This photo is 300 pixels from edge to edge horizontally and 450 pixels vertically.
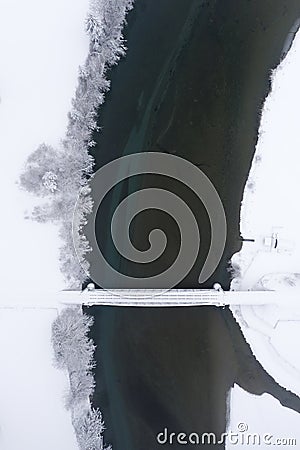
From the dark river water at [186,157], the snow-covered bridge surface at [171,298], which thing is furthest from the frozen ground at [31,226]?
the dark river water at [186,157]

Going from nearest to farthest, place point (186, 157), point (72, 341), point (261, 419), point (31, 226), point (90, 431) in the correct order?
point (31, 226)
point (72, 341)
point (90, 431)
point (186, 157)
point (261, 419)

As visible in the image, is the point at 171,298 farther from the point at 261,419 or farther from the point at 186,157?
the point at 261,419

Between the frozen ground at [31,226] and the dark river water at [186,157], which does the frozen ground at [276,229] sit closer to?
the dark river water at [186,157]

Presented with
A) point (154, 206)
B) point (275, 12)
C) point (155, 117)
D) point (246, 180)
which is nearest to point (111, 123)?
point (155, 117)

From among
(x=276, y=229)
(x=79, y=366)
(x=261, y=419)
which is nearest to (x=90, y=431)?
(x=79, y=366)

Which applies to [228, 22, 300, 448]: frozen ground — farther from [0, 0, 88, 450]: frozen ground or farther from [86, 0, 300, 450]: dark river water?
[0, 0, 88, 450]: frozen ground

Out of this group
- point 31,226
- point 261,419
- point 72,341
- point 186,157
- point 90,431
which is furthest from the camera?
point 261,419

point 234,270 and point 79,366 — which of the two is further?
point 234,270
